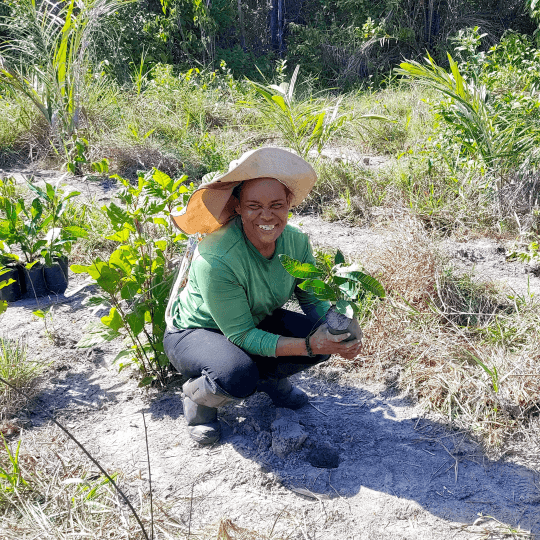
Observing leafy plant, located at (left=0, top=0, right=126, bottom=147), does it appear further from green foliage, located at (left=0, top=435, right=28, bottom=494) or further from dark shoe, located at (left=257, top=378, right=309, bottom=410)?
green foliage, located at (left=0, top=435, right=28, bottom=494)

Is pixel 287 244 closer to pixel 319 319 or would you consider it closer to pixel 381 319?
pixel 319 319

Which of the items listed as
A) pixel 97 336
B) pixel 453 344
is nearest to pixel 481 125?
pixel 453 344

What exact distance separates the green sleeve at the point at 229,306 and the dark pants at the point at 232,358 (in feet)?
0.21

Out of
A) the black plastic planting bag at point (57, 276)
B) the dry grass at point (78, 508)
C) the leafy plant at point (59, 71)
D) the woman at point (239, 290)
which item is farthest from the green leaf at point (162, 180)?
the leafy plant at point (59, 71)

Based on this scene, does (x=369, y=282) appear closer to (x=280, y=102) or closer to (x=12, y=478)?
(x=12, y=478)

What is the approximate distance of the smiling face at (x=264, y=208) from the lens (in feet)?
6.43

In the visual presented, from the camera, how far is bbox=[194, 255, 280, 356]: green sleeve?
6.47 feet

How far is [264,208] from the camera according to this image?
1.97 meters

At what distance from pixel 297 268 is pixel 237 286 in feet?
1.10

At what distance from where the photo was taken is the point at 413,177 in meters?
4.04

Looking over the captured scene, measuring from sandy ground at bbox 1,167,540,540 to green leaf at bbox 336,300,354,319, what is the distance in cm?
61

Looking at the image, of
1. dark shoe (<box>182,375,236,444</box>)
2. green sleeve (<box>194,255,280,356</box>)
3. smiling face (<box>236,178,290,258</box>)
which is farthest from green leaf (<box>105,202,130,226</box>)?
dark shoe (<box>182,375,236,444</box>)

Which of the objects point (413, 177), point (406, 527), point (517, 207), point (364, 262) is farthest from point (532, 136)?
point (406, 527)

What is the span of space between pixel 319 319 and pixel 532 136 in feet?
7.36
